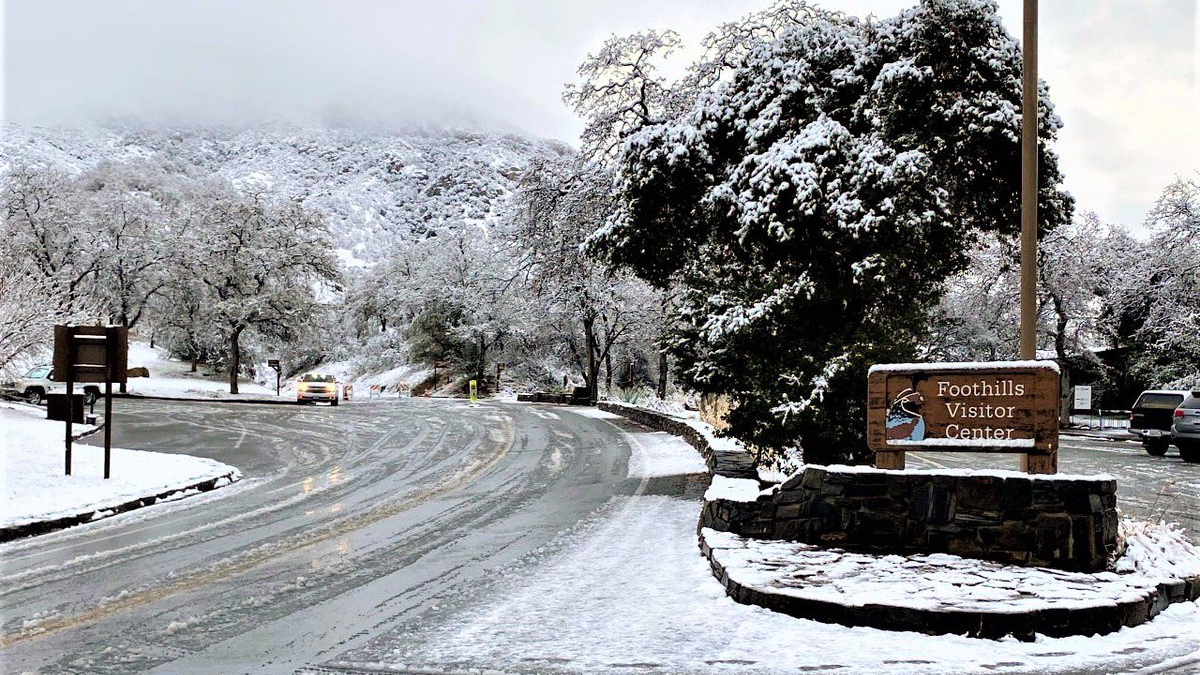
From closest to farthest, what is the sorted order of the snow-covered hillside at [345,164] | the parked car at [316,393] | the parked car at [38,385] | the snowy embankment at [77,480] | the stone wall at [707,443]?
the snowy embankment at [77,480], the stone wall at [707,443], the parked car at [38,385], the parked car at [316,393], the snow-covered hillside at [345,164]

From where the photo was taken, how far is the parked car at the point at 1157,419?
19938 millimetres

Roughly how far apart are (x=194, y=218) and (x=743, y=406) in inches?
2065

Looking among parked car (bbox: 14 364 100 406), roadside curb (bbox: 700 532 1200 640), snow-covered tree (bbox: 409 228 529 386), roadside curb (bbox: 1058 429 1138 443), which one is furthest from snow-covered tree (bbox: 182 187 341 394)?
roadside curb (bbox: 700 532 1200 640)

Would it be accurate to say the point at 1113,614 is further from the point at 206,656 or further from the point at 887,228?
the point at 887,228

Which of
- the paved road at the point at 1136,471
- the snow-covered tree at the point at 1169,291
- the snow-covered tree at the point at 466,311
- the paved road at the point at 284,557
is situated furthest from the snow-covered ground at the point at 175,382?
the snow-covered tree at the point at 1169,291

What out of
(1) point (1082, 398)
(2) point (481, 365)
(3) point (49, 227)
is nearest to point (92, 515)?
(1) point (1082, 398)

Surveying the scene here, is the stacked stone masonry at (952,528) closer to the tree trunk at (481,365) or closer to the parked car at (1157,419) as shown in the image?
the parked car at (1157,419)

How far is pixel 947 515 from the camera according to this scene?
22.8 ft

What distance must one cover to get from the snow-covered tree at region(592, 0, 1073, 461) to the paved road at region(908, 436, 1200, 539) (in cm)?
325

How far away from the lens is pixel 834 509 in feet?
24.0

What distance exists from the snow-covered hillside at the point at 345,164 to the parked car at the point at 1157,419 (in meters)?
106

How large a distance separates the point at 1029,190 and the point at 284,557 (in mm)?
7794

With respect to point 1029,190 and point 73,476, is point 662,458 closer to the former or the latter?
point 1029,190

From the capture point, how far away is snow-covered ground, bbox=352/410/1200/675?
15.8ft
